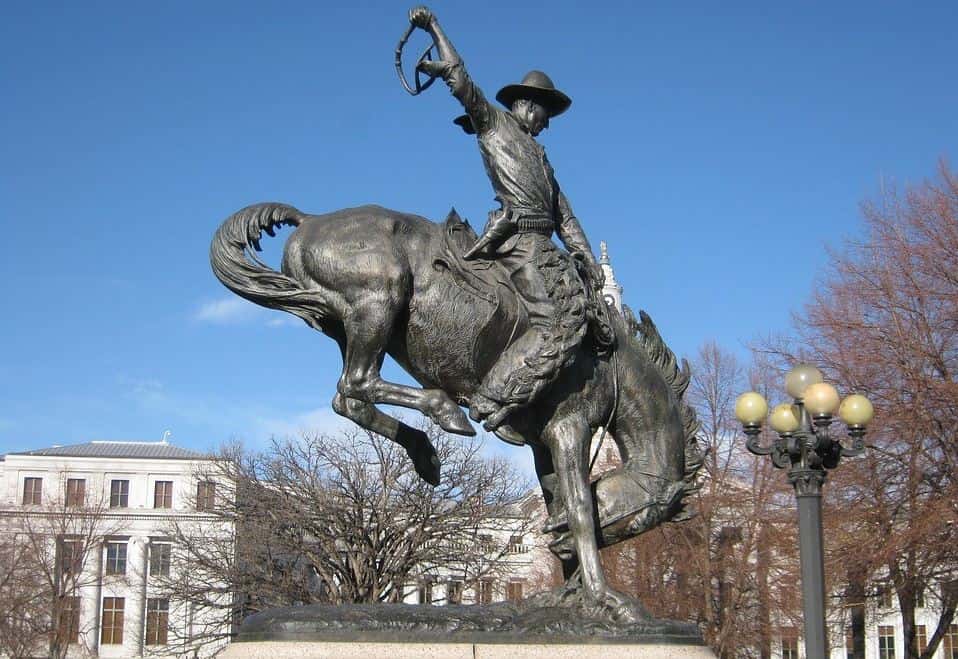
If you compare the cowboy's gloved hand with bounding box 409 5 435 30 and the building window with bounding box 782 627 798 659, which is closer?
the cowboy's gloved hand with bounding box 409 5 435 30

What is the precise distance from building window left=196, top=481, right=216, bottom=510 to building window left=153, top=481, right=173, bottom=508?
2347cm

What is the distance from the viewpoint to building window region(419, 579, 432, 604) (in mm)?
33562

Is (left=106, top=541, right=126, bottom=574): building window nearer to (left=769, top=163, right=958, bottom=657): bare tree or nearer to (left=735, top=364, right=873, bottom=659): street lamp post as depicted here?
(left=769, top=163, right=958, bottom=657): bare tree

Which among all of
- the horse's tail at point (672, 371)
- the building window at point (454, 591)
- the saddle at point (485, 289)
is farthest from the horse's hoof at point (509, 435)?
the building window at point (454, 591)

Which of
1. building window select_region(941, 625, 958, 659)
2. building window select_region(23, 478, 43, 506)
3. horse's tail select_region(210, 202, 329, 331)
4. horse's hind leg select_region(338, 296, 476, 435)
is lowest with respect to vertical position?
building window select_region(941, 625, 958, 659)

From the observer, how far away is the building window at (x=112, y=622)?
191ft

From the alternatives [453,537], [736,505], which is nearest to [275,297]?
[736,505]

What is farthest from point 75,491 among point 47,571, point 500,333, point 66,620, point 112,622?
point 500,333

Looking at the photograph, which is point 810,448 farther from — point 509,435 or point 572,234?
point 509,435

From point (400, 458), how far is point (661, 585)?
30.7 feet

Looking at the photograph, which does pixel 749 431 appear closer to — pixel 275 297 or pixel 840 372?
pixel 275 297

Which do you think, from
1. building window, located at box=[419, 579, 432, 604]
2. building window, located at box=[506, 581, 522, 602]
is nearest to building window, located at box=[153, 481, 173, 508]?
building window, located at box=[506, 581, 522, 602]

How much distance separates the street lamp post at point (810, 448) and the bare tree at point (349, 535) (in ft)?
73.3

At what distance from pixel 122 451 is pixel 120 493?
476 centimetres
